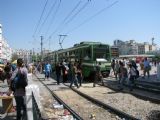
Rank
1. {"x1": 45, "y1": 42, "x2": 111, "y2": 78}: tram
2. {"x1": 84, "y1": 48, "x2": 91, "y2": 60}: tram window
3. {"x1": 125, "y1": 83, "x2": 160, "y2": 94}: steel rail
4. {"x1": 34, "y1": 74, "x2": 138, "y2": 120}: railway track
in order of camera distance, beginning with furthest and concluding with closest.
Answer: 1. {"x1": 84, "y1": 48, "x2": 91, "y2": 60}: tram window
2. {"x1": 45, "y1": 42, "x2": 111, "y2": 78}: tram
3. {"x1": 125, "y1": 83, "x2": 160, "y2": 94}: steel rail
4. {"x1": 34, "y1": 74, "x2": 138, "y2": 120}: railway track

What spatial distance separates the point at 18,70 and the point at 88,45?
20.8 metres

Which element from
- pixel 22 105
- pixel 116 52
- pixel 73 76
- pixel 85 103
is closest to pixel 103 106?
pixel 85 103

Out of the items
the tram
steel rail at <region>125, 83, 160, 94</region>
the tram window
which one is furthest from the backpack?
the tram window

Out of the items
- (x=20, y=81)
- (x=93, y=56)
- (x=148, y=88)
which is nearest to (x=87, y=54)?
(x=93, y=56)

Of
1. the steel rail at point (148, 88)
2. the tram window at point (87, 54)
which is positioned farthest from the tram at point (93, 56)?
the steel rail at point (148, 88)

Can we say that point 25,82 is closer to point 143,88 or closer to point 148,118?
point 148,118

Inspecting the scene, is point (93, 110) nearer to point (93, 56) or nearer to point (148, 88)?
point (148, 88)

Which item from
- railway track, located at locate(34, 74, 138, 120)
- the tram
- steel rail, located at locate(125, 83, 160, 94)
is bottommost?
railway track, located at locate(34, 74, 138, 120)

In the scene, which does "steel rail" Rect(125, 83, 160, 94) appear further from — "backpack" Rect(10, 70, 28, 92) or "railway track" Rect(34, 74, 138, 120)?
"backpack" Rect(10, 70, 28, 92)

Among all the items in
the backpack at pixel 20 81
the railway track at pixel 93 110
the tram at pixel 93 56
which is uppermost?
the tram at pixel 93 56

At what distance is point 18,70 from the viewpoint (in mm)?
10273

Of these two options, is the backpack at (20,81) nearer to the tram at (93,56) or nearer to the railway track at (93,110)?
the railway track at (93,110)

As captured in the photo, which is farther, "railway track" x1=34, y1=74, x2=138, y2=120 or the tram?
the tram

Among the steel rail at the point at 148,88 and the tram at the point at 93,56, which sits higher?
the tram at the point at 93,56
